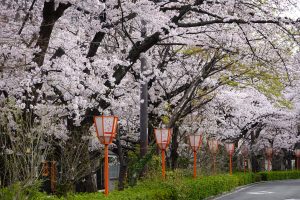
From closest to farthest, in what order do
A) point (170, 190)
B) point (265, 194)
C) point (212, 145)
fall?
point (170, 190), point (265, 194), point (212, 145)

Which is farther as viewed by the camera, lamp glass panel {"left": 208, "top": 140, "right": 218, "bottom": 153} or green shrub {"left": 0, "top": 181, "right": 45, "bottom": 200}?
lamp glass panel {"left": 208, "top": 140, "right": 218, "bottom": 153}

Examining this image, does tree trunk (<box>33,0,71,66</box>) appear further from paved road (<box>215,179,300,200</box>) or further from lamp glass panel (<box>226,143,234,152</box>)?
lamp glass panel (<box>226,143,234,152</box>)

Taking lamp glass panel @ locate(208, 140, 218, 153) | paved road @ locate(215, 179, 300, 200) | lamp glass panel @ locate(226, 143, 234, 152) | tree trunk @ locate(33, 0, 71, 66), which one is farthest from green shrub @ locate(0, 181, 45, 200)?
lamp glass panel @ locate(226, 143, 234, 152)

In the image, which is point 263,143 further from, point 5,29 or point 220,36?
point 5,29

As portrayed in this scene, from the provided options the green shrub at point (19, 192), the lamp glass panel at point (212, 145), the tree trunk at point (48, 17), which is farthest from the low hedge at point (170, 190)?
the tree trunk at point (48, 17)

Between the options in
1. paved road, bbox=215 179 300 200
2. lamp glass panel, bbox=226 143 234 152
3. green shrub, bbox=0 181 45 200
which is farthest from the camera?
lamp glass panel, bbox=226 143 234 152

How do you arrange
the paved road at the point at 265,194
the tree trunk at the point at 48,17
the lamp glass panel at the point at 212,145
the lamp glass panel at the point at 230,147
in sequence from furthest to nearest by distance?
1. the lamp glass panel at the point at 230,147
2. the lamp glass panel at the point at 212,145
3. the paved road at the point at 265,194
4. the tree trunk at the point at 48,17

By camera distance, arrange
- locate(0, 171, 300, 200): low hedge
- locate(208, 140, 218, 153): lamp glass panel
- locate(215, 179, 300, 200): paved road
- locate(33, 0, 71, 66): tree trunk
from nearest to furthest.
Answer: locate(33, 0, 71, 66): tree trunk
locate(0, 171, 300, 200): low hedge
locate(215, 179, 300, 200): paved road
locate(208, 140, 218, 153): lamp glass panel

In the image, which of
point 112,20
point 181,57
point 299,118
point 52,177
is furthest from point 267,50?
point 299,118

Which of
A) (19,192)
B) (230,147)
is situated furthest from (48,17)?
(230,147)

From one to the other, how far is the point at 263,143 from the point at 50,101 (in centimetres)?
3398

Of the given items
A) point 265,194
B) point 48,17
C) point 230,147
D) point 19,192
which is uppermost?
point 48,17

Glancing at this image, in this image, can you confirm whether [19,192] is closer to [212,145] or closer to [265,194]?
[265,194]

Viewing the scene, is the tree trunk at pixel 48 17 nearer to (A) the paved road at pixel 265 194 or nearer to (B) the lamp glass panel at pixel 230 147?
(A) the paved road at pixel 265 194
